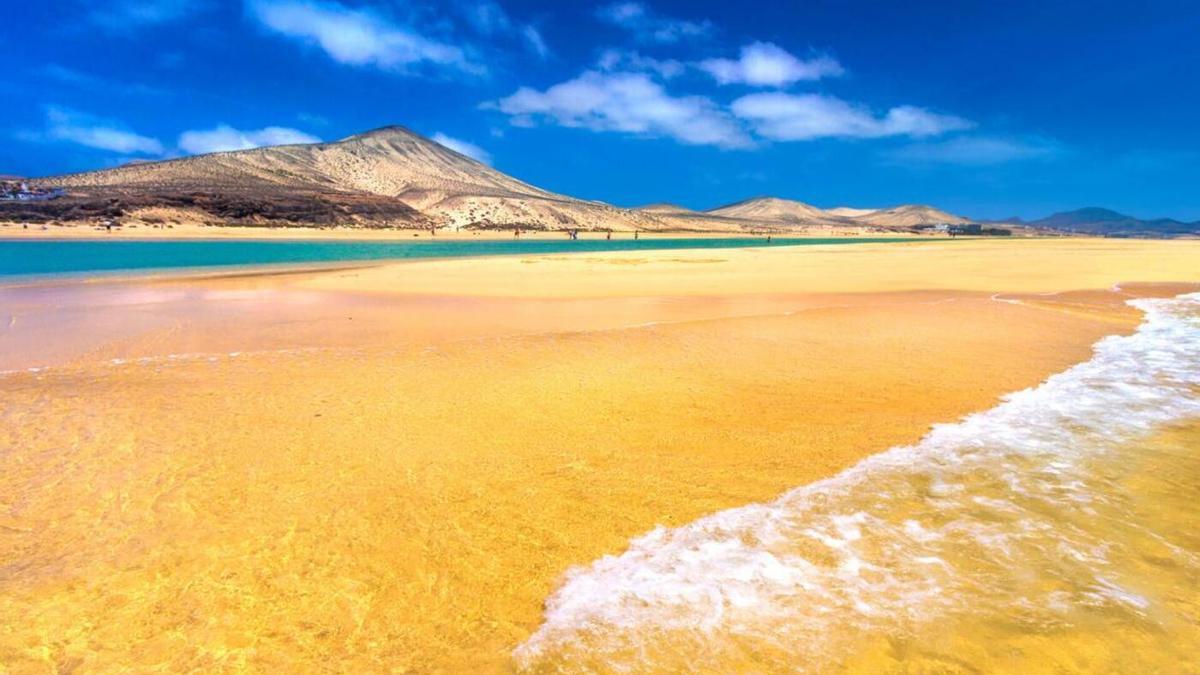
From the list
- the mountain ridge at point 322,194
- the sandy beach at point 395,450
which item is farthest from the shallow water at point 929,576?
the mountain ridge at point 322,194

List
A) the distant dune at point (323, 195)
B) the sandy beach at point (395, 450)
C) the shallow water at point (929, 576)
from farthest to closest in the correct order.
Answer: the distant dune at point (323, 195) < the sandy beach at point (395, 450) < the shallow water at point (929, 576)

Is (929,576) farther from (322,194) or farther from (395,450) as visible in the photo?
(322,194)

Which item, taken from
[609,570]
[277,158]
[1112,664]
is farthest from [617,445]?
[277,158]

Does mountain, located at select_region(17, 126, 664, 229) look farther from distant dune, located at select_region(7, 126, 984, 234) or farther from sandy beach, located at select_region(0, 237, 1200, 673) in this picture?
sandy beach, located at select_region(0, 237, 1200, 673)

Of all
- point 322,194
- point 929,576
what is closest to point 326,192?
point 322,194

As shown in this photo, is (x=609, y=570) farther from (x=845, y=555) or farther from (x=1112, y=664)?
Result: (x=1112, y=664)

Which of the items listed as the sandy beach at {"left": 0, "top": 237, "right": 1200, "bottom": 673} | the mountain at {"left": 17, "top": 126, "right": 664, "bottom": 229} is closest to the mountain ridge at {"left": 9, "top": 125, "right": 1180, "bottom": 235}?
the mountain at {"left": 17, "top": 126, "right": 664, "bottom": 229}

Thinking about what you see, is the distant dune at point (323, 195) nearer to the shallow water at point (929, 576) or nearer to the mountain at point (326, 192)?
the mountain at point (326, 192)
